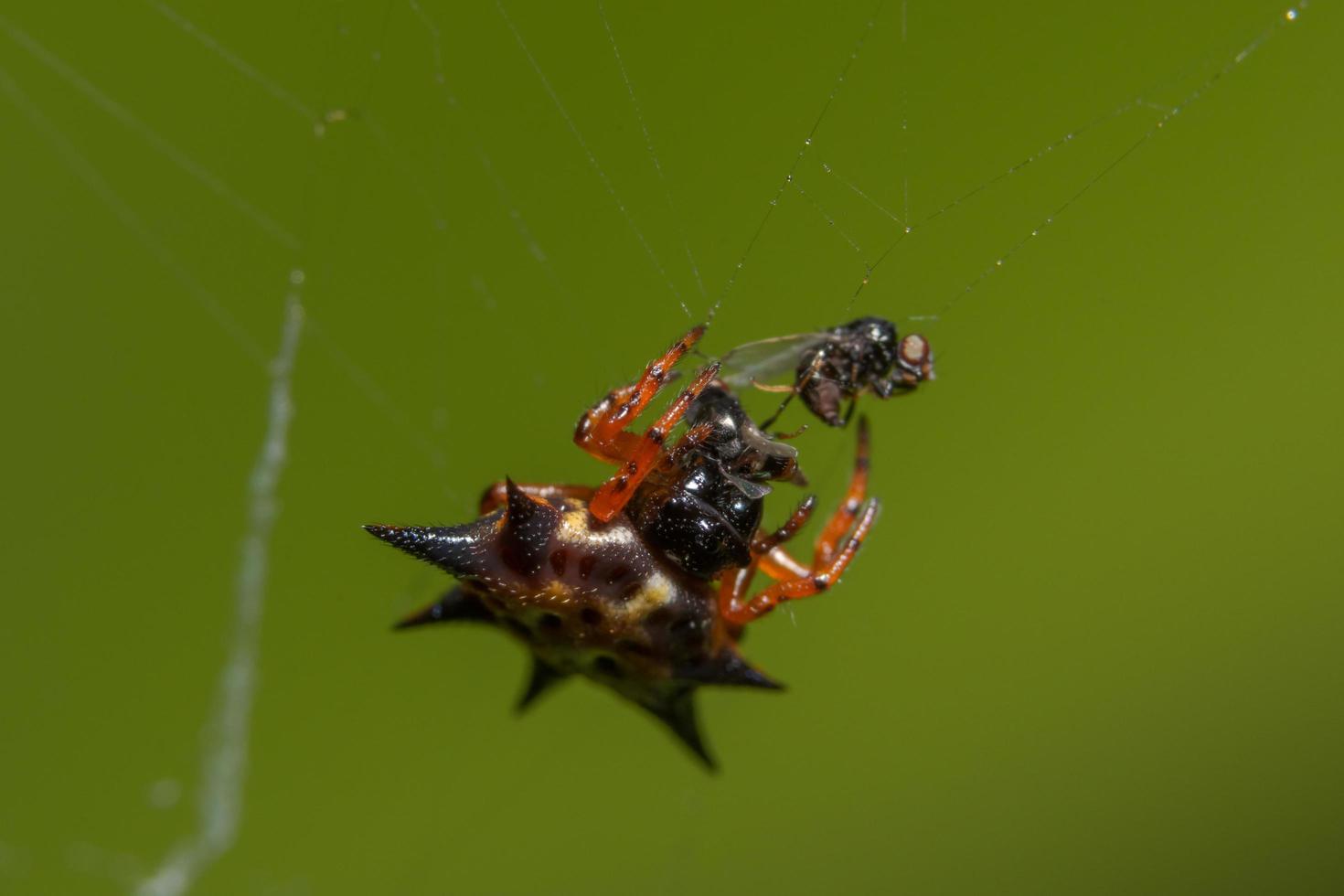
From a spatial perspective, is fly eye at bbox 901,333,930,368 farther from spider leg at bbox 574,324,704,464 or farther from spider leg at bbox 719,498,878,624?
spider leg at bbox 574,324,704,464

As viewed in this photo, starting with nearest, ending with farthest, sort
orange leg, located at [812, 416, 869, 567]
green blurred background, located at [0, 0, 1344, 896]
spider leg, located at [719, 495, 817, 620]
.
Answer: spider leg, located at [719, 495, 817, 620], orange leg, located at [812, 416, 869, 567], green blurred background, located at [0, 0, 1344, 896]

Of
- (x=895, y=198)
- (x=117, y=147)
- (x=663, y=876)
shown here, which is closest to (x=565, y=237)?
(x=895, y=198)

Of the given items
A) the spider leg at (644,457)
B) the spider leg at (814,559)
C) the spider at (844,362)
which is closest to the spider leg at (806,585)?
the spider leg at (814,559)

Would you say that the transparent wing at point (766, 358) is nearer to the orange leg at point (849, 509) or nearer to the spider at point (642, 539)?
the spider at point (642, 539)

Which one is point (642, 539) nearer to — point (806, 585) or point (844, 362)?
point (806, 585)

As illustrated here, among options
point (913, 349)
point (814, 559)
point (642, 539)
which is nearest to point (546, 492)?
point (642, 539)

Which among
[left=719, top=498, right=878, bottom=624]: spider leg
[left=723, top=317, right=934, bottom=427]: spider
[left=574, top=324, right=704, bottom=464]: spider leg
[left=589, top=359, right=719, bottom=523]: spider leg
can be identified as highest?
[left=723, top=317, right=934, bottom=427]: spider

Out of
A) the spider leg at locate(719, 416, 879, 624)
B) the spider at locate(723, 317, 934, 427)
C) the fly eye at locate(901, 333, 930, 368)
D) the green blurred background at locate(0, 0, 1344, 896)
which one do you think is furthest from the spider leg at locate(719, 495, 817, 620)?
the green blurred background at locate(0, 0, 1344, 896)

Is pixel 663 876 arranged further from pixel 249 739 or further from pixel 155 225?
pixel 155 225

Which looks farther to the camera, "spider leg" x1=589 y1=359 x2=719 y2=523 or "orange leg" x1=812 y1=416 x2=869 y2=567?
"orange leg" x1=812 y1=416 x2=869 y2=567
